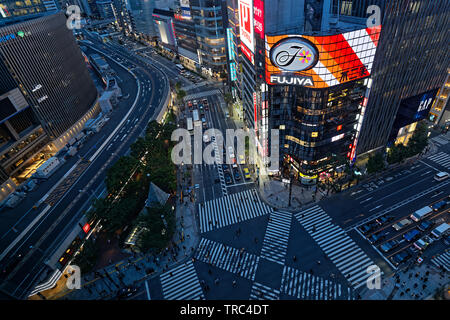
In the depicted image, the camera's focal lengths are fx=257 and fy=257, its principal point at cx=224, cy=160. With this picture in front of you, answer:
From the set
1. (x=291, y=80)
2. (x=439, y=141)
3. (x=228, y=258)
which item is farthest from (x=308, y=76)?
(x=439, y=141)

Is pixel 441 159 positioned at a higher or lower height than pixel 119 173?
lower

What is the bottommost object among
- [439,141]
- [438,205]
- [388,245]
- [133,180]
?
[439,141]

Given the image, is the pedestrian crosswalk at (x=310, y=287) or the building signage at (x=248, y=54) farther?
the building signage at (x=248, y=54)

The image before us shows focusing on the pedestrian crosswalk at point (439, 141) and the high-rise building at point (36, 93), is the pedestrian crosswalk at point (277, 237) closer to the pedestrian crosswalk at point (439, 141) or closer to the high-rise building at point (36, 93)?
the pedestrian crosswalk at point (439, 141)

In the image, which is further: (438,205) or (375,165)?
(375,165)

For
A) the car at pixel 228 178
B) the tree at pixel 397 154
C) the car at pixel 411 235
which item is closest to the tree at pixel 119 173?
the car at pixel 228 178

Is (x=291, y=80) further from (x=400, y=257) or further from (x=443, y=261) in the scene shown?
(x=443, y=261)
